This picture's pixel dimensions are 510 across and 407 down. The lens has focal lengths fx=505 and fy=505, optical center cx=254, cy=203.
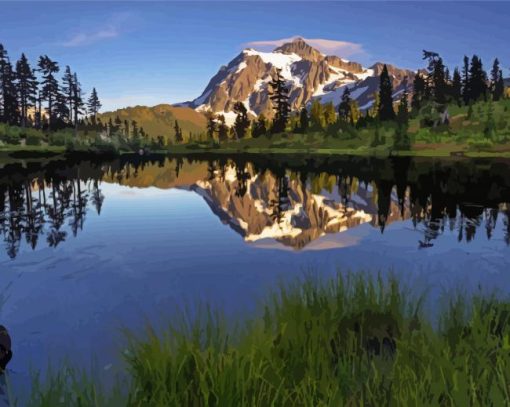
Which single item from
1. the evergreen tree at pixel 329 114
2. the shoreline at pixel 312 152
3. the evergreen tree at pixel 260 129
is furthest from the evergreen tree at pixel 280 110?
the shoreline at pixel 312 152

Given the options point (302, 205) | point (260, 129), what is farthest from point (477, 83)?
point (302, 205)

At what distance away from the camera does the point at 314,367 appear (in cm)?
654

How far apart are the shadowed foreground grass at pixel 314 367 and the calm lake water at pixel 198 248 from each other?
1.00 m

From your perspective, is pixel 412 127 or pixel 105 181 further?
pixel 412 127

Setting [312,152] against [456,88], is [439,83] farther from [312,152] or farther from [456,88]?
[312,152]

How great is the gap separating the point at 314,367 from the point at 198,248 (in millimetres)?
14808

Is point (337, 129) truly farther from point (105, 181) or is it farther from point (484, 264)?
point (484, 264)

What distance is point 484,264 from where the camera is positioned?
668 inches

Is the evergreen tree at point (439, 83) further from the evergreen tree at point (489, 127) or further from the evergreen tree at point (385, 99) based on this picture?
the evergreen tree at point (489, 127)

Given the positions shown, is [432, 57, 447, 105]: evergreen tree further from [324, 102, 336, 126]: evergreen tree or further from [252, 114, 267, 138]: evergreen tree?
[252, 114, 267, 138]: evergreen tree

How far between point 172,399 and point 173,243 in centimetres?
1668

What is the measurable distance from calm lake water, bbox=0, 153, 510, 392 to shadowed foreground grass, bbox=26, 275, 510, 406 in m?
1.00

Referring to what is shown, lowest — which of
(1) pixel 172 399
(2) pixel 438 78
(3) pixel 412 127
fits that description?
(1) pixel 172 399

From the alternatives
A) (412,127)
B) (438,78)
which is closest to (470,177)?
(412,127)
